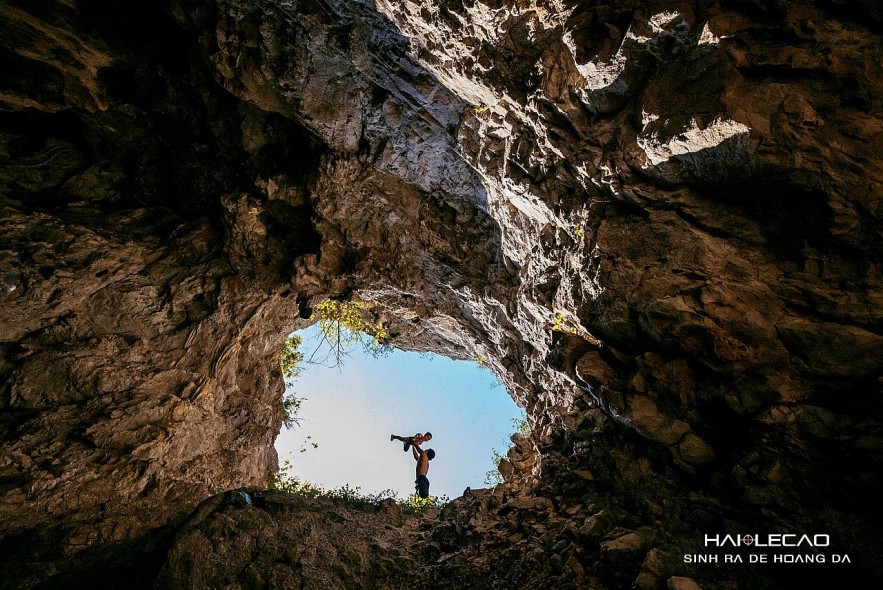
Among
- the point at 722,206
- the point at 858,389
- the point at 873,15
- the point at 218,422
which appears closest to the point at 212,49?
the point at 218,422

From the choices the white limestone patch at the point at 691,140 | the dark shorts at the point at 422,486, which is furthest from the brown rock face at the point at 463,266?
the dark shorts at the point at 422,486

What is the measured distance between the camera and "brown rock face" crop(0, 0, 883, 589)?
14.5ft

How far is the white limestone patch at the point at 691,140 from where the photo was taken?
451cm

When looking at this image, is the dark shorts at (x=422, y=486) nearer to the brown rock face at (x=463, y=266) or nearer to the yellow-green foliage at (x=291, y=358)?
the brown rock face at (x=463, y=266)

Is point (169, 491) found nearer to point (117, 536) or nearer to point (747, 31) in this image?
point (117, 536)

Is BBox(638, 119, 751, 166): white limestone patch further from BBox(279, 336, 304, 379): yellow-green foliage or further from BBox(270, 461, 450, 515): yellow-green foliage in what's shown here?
BBox(279, 336, 304, 379): yellow-green foliage

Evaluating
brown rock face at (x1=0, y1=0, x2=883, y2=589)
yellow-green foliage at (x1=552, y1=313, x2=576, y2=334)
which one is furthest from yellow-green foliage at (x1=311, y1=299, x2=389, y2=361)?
yellow-green foliage at (x1=552, y1=313, x2=576, y2=334)

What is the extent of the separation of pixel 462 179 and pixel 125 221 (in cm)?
910

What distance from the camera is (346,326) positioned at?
42.9 feet

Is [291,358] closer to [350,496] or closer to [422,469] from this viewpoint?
[350,496]

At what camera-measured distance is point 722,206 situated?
17.3ft

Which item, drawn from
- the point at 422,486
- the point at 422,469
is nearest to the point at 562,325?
the point at 422,486

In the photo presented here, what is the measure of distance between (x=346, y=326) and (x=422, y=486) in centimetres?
586

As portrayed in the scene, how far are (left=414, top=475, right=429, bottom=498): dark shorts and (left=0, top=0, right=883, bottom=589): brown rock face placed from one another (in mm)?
2960
